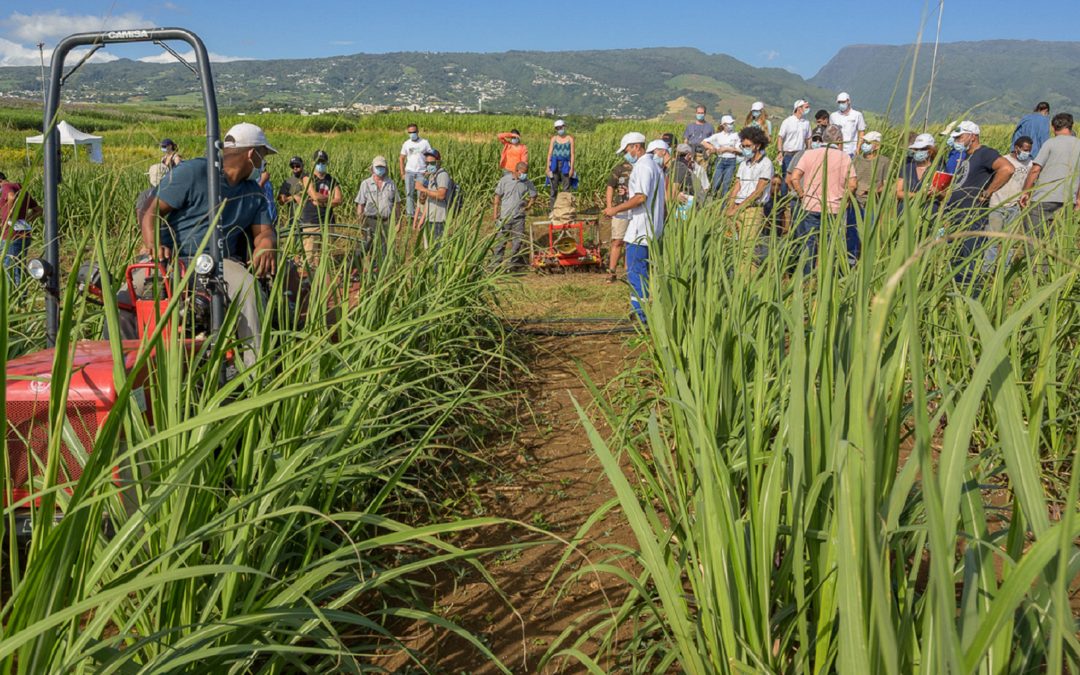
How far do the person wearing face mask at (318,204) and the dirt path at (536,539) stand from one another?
3.49ft

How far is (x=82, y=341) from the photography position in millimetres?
2857

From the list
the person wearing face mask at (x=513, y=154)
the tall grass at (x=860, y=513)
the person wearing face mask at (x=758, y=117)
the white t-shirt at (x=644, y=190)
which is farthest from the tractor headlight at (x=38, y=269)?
the person wearing face mask at (x=758, y=117)

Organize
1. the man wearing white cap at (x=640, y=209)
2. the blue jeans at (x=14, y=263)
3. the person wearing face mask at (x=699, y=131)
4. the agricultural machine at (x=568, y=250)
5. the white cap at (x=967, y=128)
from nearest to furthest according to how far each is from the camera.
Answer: the blue jeans at (x=14, y=263), the man wearing white cap at (x=640, y=209), the white cap at (x=967, y=128), the agricultural machine at (x=568, y=250), the person wearing face mask at (x=699, y=131)

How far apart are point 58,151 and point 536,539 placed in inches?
83.3

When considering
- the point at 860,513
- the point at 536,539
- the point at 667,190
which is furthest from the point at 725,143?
the point at 860,513

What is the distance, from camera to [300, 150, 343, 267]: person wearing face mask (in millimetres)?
3176

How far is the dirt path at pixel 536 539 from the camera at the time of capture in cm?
256

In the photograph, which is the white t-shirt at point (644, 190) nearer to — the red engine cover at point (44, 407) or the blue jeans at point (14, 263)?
the blue jeans at point (14, 263)

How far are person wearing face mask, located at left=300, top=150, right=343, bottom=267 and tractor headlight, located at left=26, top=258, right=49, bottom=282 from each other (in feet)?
2.51

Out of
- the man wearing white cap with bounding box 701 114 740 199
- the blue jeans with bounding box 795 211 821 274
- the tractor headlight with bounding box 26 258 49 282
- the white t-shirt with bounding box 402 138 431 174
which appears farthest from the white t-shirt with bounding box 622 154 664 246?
the white t-shirt with bounding box 402 138 431 174

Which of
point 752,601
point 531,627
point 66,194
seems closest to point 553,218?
point 66,194

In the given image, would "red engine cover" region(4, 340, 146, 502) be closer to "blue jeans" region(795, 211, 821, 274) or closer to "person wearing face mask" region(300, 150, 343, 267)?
"person wearing face mask" region(300, 150, 343, 267)

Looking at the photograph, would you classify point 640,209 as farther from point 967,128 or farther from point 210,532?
point 210,532

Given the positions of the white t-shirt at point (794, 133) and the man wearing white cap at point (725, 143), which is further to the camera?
the white t-shirt at point (794, 133)
